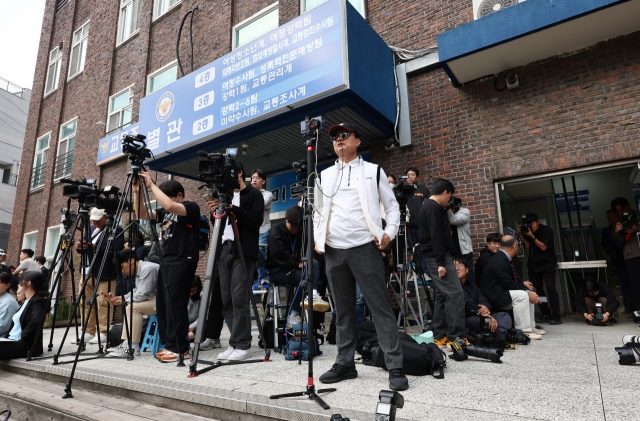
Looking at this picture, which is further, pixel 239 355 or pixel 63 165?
pixel 63 165

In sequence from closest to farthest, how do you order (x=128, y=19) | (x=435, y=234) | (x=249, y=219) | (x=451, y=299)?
(x=249, y=219) → (x=451, y=299) → (x=435, y=234) → (x=128, y=19)

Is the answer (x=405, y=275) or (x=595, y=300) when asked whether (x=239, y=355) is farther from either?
(x=595, y=300)

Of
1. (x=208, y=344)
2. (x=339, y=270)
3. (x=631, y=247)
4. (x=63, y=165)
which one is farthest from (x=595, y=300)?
(x=63, y=165)

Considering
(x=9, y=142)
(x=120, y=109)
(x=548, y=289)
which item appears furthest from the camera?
(x=9, y=142)

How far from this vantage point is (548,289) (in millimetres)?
5895

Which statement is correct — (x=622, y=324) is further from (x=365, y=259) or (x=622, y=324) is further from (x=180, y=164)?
(x=180, y=164)

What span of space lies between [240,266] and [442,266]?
201 centimetres

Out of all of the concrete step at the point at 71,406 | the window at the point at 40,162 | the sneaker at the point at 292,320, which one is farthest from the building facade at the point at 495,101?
the window at the point at 40,162

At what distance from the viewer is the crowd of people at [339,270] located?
2.92 metres

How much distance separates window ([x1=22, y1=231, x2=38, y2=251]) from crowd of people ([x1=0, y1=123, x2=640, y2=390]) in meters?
11.0

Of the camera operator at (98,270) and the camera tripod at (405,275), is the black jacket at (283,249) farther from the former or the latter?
the camera operator at (98,270)

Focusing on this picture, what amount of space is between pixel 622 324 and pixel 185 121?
7736mm

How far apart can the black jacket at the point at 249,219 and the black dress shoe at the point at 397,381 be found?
5.92 feet

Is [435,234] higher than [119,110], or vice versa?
[119,110]
